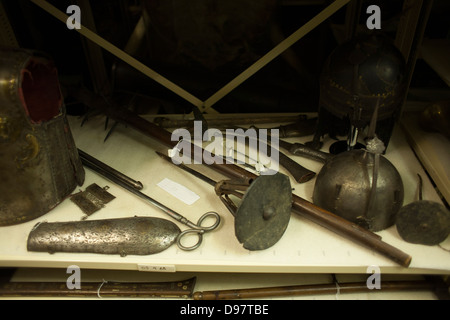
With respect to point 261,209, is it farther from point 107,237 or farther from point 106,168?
point 106,168

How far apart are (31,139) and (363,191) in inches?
54.3

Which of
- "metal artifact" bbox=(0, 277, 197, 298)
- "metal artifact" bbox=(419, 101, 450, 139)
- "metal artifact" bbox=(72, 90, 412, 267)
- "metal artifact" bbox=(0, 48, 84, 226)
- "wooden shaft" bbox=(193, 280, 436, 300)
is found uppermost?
"metal artifact" bbox=(0, 48, 84, 226)

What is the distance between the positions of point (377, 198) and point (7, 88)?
1507 mm

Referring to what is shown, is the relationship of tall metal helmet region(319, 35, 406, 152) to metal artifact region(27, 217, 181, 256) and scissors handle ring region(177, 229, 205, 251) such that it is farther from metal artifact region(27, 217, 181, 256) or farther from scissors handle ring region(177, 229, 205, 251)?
metal artifact region(27, 217, 181, 256)

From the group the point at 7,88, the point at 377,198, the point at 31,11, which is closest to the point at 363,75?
the point at 377,198

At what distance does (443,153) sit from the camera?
191cm

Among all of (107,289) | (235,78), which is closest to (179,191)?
(107,289)

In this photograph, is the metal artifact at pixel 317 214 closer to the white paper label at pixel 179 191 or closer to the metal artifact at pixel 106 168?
the white paper label at pixel 179 191

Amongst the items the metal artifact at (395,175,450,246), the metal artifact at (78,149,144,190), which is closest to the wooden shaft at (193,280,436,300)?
the metal artifact at (395,175,450,246)

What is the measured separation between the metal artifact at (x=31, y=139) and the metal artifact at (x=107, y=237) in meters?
0.15

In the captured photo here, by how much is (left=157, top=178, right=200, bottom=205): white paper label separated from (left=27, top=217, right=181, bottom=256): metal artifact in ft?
0.73

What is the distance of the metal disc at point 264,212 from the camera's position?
1380mm

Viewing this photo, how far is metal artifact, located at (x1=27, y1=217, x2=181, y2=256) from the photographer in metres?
1.53

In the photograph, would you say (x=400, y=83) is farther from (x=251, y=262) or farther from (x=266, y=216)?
(x=251, y=262)
